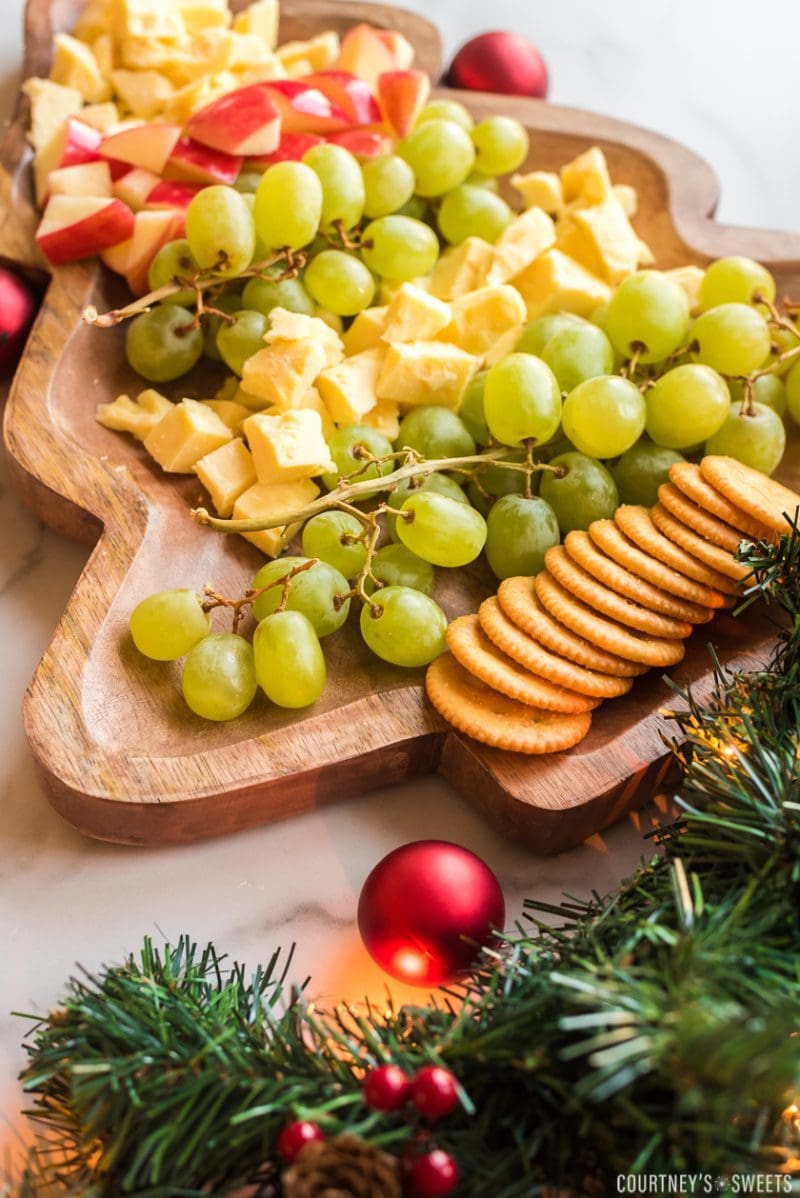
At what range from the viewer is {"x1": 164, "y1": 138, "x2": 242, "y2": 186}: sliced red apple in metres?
1.24

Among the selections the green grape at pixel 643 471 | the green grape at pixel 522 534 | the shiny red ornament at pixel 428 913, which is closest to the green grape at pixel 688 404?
the green grape at pixel 643 471

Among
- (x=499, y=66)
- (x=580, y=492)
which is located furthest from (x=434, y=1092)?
(x=499, y=66)

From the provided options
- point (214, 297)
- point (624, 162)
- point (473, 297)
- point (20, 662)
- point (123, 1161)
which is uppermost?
point (624, 162)

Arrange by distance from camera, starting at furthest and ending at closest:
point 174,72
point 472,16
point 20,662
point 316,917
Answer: point 472,16, point 174,72, point 20,662, point 316,917

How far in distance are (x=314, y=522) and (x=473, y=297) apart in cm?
33

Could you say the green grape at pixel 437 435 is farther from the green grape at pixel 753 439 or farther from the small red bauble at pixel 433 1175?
the small red bauble at pixel 433 1175

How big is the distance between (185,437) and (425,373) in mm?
256

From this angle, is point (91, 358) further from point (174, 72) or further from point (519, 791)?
point (519, 791)

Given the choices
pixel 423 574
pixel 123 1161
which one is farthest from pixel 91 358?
pixel 123 1161

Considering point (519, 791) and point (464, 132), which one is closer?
point (519, 791)

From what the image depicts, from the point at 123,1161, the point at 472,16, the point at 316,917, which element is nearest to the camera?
the point at 123,1161

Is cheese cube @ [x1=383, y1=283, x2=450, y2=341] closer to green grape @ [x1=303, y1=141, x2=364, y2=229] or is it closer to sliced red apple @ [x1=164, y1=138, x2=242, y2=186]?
green grape @ [x1=303, y1=141, x2=364, y2=229]

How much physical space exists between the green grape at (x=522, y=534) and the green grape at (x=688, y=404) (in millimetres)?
151

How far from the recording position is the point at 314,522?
41.4 inches
